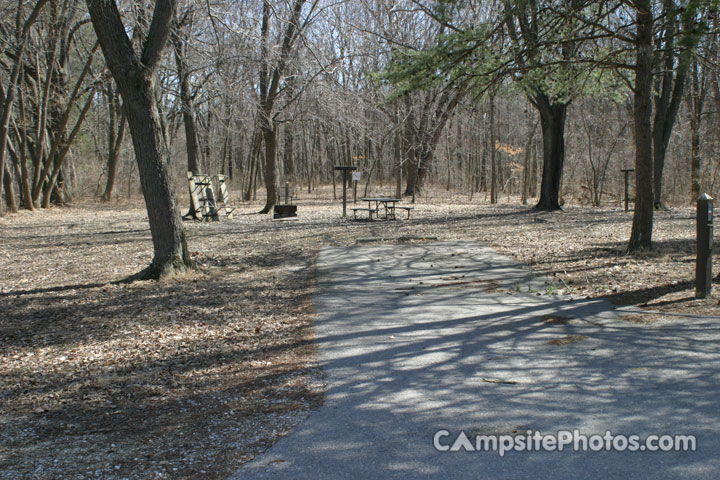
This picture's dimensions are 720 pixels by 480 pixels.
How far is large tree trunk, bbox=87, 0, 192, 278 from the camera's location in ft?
24.5

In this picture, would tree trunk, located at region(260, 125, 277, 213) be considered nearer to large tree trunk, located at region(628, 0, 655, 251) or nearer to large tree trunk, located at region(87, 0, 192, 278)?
large tree trunk, located at region(87, 0, 192, 278)

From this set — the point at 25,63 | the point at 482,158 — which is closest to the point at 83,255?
the point at 25,63

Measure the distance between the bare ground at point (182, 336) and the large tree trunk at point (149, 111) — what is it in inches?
23.8

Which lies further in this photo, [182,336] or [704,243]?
[704,243]

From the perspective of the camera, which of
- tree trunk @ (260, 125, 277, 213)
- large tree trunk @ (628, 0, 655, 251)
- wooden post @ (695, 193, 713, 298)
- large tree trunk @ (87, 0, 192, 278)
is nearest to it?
wooden post @ (695, 193, 713, 298)

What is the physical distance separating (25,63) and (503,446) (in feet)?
79.7

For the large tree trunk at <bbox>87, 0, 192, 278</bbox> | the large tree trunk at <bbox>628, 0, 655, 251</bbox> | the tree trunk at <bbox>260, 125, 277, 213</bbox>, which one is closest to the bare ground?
the large tree trunk at <bbox>87, 0, 192, 278</bbox>

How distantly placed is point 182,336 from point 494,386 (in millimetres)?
3128

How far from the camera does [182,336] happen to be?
18.3 feet

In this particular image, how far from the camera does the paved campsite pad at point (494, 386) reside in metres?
2.93

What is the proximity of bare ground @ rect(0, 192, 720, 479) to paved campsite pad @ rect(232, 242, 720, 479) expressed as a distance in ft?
1.08

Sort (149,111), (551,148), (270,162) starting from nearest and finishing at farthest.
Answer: (149,111) → (551,148) → (270,162)

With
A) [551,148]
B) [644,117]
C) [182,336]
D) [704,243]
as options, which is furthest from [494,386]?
[551,148]

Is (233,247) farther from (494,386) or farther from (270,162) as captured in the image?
(270,162)
